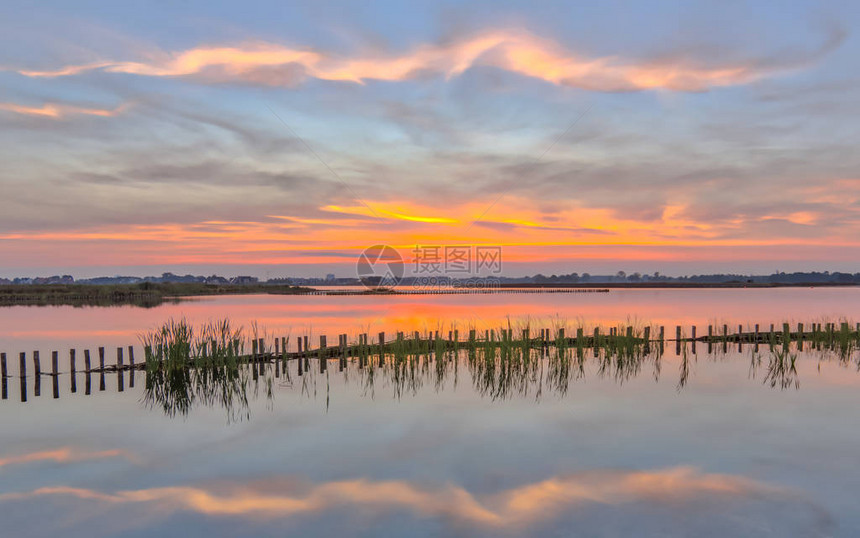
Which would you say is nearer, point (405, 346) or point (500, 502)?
point (500, 502)

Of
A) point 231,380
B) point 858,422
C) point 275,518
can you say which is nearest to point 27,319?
point 231,380

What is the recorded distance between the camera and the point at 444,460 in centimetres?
1166

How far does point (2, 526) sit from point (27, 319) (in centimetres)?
5009

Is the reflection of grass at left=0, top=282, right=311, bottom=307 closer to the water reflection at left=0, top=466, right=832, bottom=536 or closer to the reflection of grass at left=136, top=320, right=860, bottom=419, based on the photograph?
the reflection of grass at left=136, top=320, right=860, bottom=419

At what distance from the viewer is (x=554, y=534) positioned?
8.49 metres

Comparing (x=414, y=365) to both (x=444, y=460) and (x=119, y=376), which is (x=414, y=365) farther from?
(x=119, y=376)

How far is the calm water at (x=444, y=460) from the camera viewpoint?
894 centimetres

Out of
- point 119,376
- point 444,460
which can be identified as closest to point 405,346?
point 119,376

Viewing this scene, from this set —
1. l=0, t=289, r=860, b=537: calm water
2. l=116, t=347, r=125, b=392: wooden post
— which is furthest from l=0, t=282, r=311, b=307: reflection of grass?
l=0, t=289, r=860, b=537: calm water

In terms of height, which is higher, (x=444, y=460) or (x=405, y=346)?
(x=405, y=346)

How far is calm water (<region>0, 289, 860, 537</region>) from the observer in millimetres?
8938

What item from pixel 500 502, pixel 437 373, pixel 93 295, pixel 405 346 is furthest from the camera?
pixel 93 295

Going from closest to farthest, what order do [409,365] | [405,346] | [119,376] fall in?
1. [119,376]
2. [409,365]
3. [405,346]

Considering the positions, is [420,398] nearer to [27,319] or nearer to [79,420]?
[79,420]
